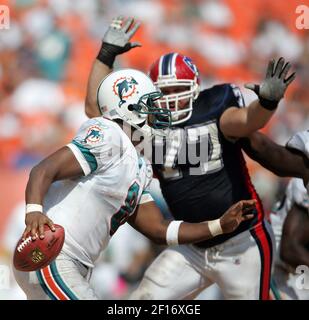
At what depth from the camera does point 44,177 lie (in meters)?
2.74

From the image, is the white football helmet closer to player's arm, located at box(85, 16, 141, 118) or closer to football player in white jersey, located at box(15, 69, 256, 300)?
football player in white jersey, located at box(15, 69, 256, 300)

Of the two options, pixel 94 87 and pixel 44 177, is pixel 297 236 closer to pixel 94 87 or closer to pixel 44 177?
pixel 94 87

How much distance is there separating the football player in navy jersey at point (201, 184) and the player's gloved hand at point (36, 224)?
120 centimetres

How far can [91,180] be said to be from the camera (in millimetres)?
2953

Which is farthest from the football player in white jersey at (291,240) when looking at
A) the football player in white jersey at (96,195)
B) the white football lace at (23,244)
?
the white football lace at (23,244)

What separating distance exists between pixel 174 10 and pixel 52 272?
4978mm

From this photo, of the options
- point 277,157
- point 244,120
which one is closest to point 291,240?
point 277,157

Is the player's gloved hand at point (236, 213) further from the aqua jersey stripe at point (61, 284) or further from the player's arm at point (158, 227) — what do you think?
the aqua jersey stripe at point (61, 284)

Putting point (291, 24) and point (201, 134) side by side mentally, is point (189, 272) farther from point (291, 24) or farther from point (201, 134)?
point (291, 24)

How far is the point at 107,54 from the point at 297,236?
152 cm

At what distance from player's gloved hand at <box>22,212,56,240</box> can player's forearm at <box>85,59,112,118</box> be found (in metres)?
1.21

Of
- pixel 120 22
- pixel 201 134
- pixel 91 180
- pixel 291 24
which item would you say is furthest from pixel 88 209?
pixel 291 24

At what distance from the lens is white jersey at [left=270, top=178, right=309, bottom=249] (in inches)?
163

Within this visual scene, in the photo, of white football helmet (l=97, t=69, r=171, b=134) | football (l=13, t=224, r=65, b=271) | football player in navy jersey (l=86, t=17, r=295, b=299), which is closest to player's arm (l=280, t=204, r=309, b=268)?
football player in navy jersey (l=86, t=17, r=295, b=299)
